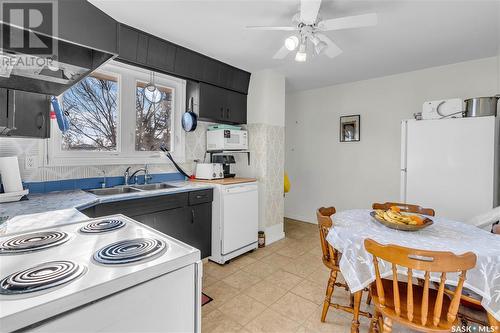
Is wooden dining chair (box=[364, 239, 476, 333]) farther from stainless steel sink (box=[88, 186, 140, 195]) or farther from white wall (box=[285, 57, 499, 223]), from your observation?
white wall (box=[285, 57, 499, 223])

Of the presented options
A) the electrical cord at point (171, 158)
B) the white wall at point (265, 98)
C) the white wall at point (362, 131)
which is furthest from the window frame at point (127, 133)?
the white wall at point (362, 131)

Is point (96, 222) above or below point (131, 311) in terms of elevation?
above

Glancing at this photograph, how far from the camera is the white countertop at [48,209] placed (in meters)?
1.26

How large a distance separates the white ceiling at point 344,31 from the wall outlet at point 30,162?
1.39 metres

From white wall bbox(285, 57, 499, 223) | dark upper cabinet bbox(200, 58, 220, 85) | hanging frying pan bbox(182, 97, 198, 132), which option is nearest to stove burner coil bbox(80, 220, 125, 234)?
hanging frying pan bbox(182, 97, 198, 132)

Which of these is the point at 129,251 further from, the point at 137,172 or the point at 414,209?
the point at 414,209

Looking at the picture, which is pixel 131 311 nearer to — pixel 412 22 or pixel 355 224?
pixel 355 224

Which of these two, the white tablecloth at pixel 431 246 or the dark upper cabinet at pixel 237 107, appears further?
the dark upper cabinet at pixel 237 107

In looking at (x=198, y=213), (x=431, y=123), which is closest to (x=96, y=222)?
(x=198, y=213)

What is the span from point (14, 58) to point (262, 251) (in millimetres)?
2935

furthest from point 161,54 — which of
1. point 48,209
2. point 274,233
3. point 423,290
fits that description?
point 423,290

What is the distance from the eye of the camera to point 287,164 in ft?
15.9

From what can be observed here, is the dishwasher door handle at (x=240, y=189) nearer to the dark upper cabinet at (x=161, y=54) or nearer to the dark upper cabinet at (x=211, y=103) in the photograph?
the dark upper cabinet at (x=211, y=103)

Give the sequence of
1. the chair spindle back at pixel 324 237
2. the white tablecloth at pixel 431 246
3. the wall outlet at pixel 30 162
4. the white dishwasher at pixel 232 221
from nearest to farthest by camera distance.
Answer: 1. the white tablecloth at pixel 431 246
2. the chair spindle back at pixel 324 237
3. the wall outlet at pixel 30 162
4. the white dishwasher at pixel 232 221
